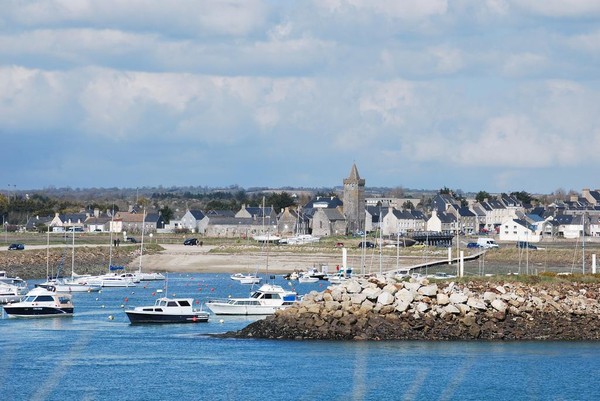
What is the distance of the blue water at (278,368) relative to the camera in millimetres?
40656

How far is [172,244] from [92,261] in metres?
23.2

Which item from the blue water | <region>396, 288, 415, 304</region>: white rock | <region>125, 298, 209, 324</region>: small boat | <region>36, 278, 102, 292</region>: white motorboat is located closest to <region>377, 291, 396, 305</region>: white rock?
<region>396, 288, 415, 304</region>: white rock

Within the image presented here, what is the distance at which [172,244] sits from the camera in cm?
13150

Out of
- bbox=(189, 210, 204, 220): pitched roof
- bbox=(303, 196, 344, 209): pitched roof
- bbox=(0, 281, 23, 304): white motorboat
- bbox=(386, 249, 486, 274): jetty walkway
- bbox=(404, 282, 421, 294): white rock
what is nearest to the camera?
bbox=(404, 282, 421, 294): white rock

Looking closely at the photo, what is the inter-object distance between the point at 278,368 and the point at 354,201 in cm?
11071

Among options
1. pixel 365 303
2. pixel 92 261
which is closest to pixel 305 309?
pixel 365 303

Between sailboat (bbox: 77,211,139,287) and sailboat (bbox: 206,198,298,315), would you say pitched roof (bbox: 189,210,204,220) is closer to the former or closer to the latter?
sailboat (bbox: 77,211,139,287)

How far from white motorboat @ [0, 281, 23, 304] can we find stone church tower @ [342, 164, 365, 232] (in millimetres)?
83936

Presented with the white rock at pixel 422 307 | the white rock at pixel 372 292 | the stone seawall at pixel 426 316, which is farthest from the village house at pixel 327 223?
the white rock at pixel 422 307

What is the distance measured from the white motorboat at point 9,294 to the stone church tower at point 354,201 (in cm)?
8394

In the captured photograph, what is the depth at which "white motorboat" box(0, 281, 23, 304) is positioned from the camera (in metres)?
70.3

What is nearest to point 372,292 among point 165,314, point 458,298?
→ point 458,298

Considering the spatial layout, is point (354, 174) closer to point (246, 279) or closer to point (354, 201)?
point (354, 201)

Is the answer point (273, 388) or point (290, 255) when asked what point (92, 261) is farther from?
point (273, 388)
